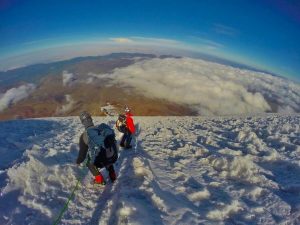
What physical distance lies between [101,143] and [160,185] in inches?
92.2

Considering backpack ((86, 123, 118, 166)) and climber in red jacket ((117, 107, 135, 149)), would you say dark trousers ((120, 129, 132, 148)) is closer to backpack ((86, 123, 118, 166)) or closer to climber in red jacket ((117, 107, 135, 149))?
climber in red jacket ((117, 107, 135, 149))

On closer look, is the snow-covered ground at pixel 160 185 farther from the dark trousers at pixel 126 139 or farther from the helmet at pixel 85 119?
the helmet at pixel 85 119

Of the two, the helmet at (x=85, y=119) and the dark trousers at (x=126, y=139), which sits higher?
A: the helmet at (x=85, y=119)

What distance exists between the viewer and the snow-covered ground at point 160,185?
21.9ft

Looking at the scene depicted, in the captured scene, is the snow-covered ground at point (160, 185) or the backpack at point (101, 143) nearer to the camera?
the snow-covered ground at point (160, 185)

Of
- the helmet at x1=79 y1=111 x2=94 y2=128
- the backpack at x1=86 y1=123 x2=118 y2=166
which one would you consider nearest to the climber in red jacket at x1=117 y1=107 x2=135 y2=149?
the backpack at x1=86 y1=123 x2=118 y2=166

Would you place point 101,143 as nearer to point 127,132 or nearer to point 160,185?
point 160,185

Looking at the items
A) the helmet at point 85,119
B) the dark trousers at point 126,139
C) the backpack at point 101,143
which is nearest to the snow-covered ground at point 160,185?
the dark trousers at point 126,139

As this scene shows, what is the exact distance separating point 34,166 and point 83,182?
57.2 inches

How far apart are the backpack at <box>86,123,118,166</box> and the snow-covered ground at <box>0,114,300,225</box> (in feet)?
3.20

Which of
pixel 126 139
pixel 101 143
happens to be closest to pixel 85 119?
pixel 101 143

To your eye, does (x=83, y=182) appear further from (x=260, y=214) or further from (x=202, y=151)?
(x=202, y=151)

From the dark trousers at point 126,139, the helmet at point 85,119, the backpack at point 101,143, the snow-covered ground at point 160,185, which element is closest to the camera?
the snow-covered ground at point 160,185

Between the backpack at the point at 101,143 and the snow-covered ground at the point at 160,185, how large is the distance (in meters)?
0.97
